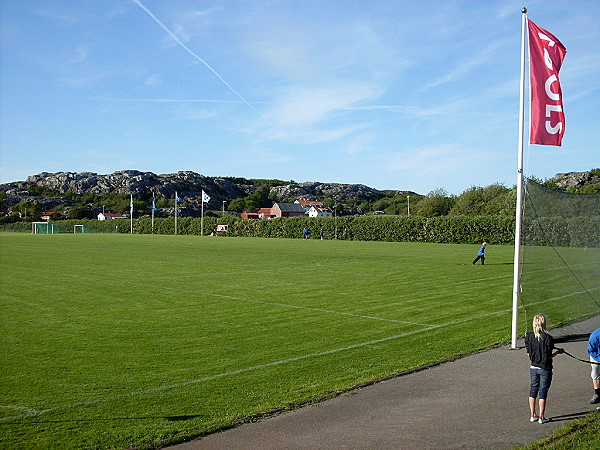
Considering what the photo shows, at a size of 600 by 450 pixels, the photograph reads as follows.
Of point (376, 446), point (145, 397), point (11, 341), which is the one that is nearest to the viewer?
point (376, 446)

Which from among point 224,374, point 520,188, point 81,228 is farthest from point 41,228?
point 520,188

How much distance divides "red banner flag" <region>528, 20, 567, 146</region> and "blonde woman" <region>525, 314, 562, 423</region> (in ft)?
16.5

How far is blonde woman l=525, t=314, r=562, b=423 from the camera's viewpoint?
681 cm

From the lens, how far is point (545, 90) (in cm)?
1106

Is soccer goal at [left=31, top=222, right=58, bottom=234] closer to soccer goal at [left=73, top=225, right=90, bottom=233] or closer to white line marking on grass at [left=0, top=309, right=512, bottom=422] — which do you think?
soccer goal at [left=73, top=225, right=90, bottom=233]

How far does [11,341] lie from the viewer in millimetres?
11961

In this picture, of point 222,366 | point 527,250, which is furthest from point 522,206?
point 222,366

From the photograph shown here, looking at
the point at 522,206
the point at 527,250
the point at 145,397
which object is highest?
the point at 522,206

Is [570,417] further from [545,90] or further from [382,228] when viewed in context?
[382,228]

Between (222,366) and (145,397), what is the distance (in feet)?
6.27

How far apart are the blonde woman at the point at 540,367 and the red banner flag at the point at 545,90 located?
503 cm

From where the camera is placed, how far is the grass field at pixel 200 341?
743cm

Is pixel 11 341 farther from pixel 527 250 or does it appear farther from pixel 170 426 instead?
pixel 527 250

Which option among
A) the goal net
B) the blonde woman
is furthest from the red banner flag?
the blonde woman
